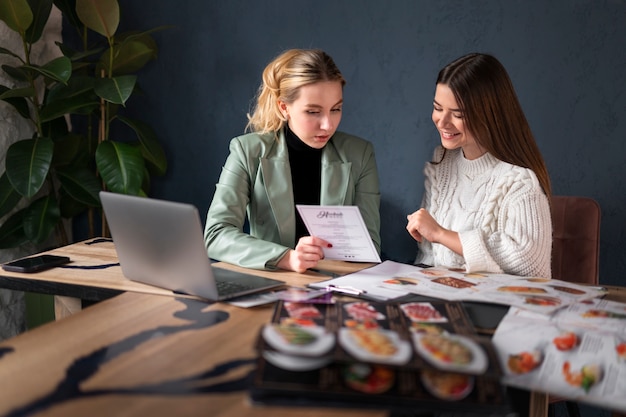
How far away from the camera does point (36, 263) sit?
71.4 inches

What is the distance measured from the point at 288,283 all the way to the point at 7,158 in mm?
1661

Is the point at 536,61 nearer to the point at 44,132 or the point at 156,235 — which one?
the point at 156,235

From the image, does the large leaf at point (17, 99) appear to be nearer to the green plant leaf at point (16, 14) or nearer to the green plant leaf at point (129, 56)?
the green plant leaf at point (16, 14)

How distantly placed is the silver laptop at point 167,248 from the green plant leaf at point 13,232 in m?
1.57

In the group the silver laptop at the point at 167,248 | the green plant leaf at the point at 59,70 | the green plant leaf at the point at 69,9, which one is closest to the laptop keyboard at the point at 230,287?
the silver laptop at the point at 167,248

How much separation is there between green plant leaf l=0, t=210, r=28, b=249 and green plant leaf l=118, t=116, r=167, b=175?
0.61m

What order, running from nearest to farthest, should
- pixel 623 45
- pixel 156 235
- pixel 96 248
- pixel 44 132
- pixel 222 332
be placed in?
pixel 222 332 → pixel 156 235 → pixel 96 248 → pixel 623 45 → pixel 44 132

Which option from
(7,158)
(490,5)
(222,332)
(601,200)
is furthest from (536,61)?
(7,158)

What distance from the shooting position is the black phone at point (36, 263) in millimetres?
1766

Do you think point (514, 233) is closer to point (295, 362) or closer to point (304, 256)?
point (304, 256)

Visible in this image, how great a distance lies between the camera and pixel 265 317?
141 cm

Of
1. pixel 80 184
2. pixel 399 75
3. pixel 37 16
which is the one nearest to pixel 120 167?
pixel 80 184

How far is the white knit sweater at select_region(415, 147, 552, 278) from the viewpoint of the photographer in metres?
1.91

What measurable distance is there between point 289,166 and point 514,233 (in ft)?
2.40
